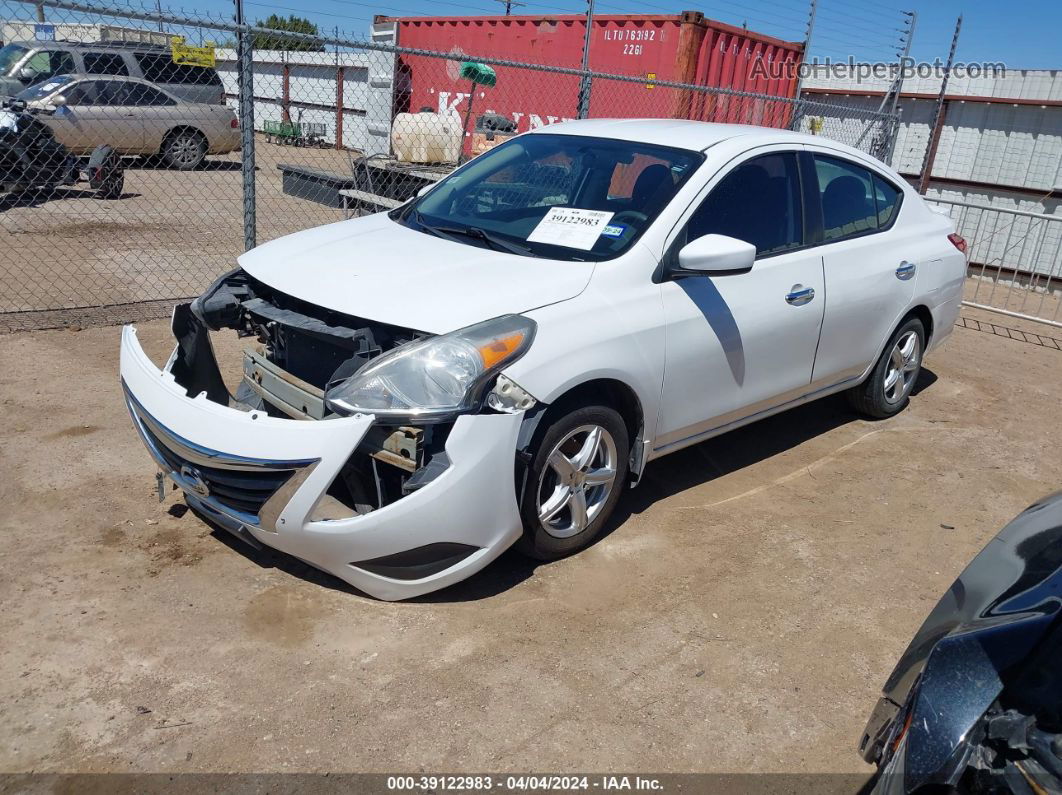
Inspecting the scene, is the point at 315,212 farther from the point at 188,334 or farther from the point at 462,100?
the point at 188,334

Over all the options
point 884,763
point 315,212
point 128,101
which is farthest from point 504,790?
point 128,101

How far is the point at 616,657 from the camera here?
321 centimetres

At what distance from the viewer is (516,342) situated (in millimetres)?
3240

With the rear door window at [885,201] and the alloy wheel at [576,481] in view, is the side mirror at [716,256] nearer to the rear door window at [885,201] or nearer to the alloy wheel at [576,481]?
the alloy wheel at [576,481]

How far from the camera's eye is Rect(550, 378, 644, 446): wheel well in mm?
3480

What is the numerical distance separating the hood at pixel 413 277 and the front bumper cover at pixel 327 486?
1.49ft

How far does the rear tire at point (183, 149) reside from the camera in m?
15.0

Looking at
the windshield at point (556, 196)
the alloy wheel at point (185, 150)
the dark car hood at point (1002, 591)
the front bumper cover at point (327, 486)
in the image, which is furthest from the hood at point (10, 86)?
the dark car hood at point (1002, 591)

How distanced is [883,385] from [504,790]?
4061mm

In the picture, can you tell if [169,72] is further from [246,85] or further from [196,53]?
[246,85]

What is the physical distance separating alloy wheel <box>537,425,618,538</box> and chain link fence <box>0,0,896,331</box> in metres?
1.39

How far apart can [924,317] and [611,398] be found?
302 cm

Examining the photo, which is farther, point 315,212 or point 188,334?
point 315,212

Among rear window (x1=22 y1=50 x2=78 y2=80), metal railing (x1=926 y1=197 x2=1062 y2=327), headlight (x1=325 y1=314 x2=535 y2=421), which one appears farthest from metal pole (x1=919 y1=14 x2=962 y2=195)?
rear window (x1=22 y1=50 x2=78 y2=80)
